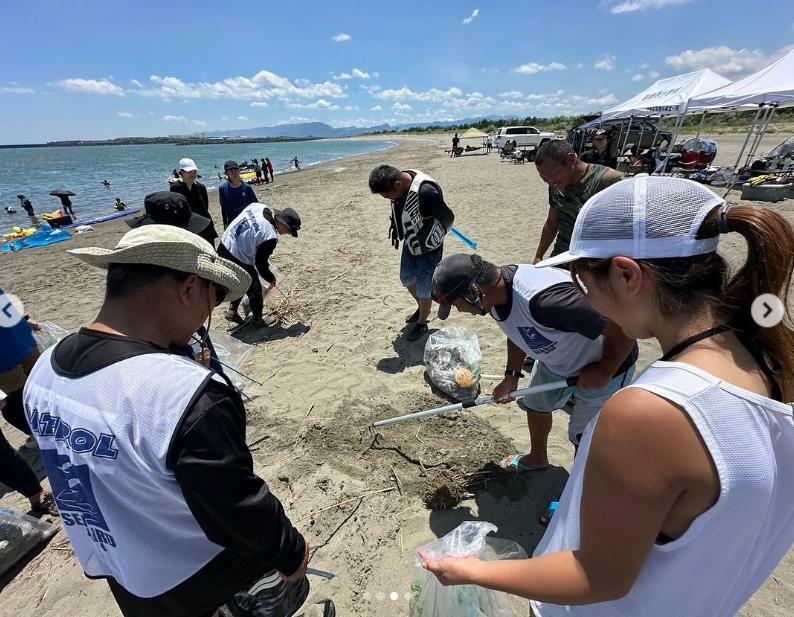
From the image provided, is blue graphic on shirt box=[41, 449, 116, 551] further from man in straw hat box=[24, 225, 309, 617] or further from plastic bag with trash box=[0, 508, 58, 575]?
plastic bag with trash box=[0, 508, 58, 575]

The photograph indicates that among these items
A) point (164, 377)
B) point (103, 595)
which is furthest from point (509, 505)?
point (103, 595)

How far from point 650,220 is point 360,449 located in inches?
112

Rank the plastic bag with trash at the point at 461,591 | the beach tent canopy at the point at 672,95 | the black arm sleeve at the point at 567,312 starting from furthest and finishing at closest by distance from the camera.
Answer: the beach tent canopy at the point at 672,95 < the black arm sleeve at the point at 567,312 < the plastic bag with trash at the point at 461,591

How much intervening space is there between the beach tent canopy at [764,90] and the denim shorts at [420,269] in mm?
10573

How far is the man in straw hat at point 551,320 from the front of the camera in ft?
6.48

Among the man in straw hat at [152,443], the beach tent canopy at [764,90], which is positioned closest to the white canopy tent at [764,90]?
the beach tent canopy at [764,90]

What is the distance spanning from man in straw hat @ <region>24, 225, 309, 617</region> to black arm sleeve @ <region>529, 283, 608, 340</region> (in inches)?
60.7

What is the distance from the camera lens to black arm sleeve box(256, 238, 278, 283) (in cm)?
466

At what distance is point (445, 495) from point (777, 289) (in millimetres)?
2340

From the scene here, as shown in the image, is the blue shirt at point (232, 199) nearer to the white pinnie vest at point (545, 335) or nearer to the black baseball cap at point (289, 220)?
the black baseball cap at point (289, 220)

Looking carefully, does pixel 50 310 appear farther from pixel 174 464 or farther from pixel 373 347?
pixel 174 464

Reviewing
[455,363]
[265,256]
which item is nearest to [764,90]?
[455,363]

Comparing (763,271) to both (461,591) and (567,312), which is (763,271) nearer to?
(567,312)

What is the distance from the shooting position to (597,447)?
2.58 feet
